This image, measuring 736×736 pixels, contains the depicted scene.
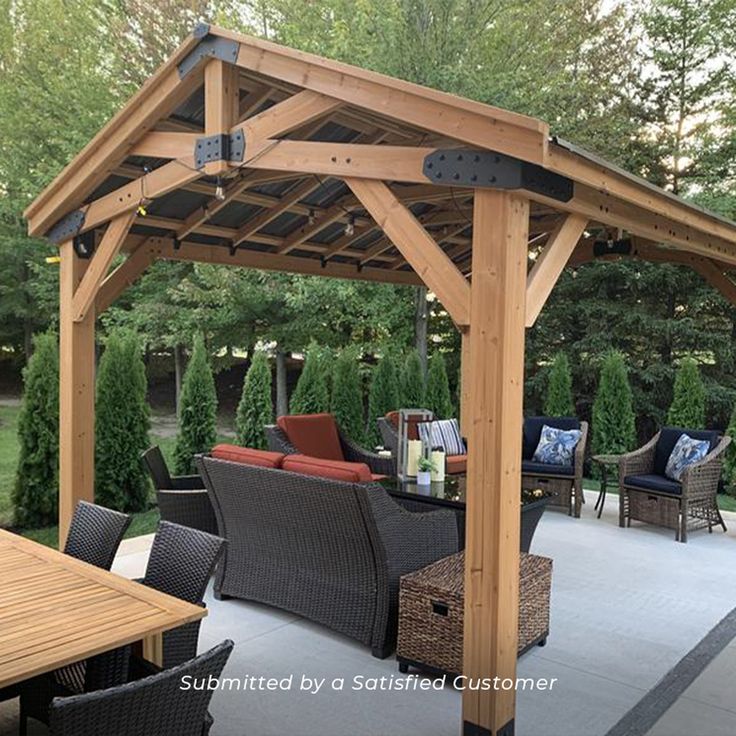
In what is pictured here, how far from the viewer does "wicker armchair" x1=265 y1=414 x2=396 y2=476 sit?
6574 millimetres

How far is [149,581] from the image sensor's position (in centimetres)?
279

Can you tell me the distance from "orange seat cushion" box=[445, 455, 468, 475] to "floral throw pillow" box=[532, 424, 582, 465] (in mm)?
941

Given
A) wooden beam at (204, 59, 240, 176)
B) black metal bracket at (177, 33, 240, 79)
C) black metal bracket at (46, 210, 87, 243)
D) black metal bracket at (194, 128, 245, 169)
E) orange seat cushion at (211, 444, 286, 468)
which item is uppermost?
black metal bracket at (177, 33, 240, 79)

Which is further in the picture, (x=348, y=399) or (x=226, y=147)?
(x=348, y=399)

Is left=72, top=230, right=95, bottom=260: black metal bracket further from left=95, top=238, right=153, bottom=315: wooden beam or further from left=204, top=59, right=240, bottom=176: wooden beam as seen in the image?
left=204, top=59, right=240, bottom=176: wooden beam

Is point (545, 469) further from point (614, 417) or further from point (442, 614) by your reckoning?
point (442, 614)

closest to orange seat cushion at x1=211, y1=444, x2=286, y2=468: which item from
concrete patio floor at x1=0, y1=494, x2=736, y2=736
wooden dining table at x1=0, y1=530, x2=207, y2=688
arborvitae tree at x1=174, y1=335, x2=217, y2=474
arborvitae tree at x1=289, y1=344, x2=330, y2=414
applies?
concrete patio floor at x1=0, y1=494, x2=736, y2=736

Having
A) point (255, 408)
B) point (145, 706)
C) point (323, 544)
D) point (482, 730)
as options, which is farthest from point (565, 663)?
point (255, 408)

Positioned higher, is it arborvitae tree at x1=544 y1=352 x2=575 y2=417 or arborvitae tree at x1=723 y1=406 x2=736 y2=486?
arborvitae tree at x1=544 y1=352 x2=575 y2=417

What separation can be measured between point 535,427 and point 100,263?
16.6 feet

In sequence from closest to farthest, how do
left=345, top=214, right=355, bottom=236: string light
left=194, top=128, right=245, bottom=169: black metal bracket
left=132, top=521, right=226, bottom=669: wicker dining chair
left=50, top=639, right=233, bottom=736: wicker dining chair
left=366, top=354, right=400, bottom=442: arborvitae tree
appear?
left=50, top=639, right=233, bottom=736: wicker dining chair < left=132, top=521, right=226, bottom=669: wicker dining chair < left=194, top=128, right=245, bottom=169: black metal bracket < left=345, top=214, right=355, bottom=236: string light < left=366, top=354, right=400, bottom=442: arborvitae tree

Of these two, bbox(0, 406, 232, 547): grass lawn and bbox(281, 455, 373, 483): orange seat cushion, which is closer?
bbox(281, 455, 373, 483): orange seat cushion

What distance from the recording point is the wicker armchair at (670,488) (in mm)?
6262

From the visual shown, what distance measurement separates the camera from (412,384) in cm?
1009
